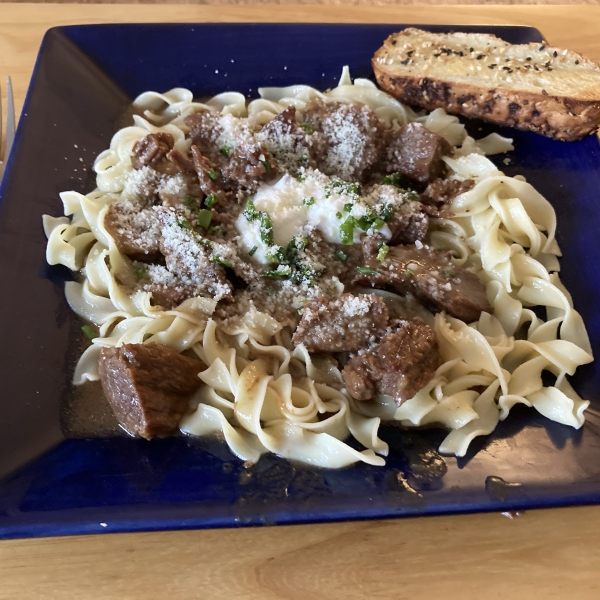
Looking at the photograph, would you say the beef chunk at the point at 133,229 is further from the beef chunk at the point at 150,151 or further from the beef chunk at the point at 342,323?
the beef chunk at the point at 342,323

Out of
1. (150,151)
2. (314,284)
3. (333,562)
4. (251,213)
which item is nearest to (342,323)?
(314,284)

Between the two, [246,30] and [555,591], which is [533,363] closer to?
[555,591]

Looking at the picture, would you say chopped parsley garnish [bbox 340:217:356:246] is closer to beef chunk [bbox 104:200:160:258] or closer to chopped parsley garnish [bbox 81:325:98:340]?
beef chunk [bbox 104:200:160:258]

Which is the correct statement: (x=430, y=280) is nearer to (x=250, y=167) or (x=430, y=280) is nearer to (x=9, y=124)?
(x=250, y=167)

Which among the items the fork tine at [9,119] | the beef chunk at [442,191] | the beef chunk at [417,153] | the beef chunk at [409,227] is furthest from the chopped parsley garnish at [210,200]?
the fork tine at [9,119]

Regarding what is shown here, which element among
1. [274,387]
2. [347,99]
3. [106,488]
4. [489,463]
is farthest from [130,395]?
[347,99]

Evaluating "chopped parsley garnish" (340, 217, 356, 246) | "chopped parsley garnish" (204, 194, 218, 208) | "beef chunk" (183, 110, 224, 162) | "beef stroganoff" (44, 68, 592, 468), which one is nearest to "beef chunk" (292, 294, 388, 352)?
"beef stroganoff" (44, 68, 592, 468)
